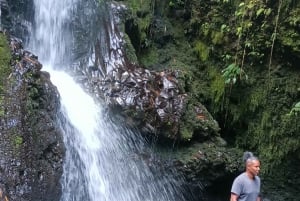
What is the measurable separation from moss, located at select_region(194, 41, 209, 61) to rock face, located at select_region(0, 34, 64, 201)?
3.59m

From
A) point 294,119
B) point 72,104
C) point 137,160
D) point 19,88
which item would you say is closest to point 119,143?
point 137,160

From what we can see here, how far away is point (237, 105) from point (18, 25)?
410 centimetres

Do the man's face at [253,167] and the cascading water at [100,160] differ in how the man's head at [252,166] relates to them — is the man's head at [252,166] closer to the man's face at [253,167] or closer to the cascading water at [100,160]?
the man's face at [253,167]

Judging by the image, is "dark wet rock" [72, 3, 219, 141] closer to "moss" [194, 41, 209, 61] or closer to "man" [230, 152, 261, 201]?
"moss" [194, 41, 209, 61]

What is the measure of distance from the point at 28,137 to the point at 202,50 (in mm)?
4417

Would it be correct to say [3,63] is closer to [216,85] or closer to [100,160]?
[100,160]

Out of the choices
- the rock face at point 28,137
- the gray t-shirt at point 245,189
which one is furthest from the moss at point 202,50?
the gray t-shirt at point 245,189

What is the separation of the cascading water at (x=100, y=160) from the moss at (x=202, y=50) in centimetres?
251

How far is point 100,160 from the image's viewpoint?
576cm

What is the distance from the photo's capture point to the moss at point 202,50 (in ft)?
25.8

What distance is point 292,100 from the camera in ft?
22.6

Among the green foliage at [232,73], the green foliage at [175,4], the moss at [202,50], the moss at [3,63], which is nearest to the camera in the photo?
the moss at [3,63]

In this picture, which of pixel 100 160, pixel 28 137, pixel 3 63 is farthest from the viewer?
pixel 100 160

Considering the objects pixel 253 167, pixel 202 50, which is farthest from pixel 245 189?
pixel 202 50
